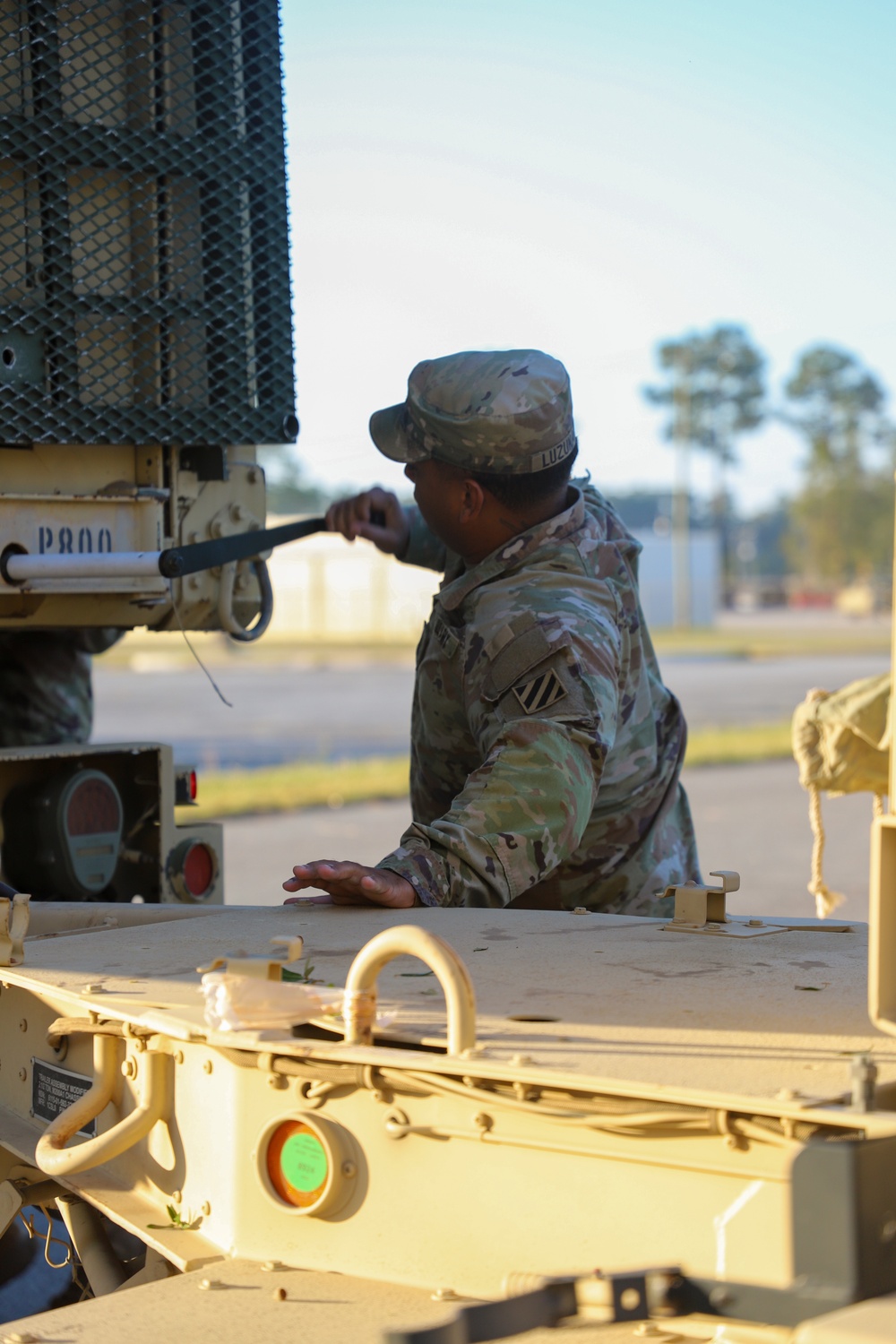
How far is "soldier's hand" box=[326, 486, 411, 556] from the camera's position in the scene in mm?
4195

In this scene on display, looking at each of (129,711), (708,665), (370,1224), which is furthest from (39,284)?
(708,665)

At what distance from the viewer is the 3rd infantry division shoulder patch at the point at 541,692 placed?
3.00 meters

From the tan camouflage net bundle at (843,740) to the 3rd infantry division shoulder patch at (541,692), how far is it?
1859mm

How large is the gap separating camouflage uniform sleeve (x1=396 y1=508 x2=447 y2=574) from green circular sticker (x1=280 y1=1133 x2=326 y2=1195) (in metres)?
2.34

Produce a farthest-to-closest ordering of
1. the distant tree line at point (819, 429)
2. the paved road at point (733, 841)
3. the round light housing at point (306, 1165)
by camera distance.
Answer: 1. the distant tree line at point (819, 429)
2. the paved road at point (733, 841)
3. the round light housing at point (306, 1165)

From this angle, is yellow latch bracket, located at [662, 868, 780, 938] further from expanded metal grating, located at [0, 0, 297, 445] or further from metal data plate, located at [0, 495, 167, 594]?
expanded metal grating, located at [0, 0, 297, 445]

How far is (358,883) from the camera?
2.82 m

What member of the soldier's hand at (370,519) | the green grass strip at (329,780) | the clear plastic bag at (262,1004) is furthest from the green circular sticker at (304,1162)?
the green grass strip at (329,780)

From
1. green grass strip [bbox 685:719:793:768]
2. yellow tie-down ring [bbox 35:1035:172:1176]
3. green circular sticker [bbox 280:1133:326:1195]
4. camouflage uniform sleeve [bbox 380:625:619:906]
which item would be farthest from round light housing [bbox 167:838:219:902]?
green grass strip [bbox 685:719:793:768]

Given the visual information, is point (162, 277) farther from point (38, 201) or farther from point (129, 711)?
point (129, 711)

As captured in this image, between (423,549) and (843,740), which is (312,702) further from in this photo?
(423,549)

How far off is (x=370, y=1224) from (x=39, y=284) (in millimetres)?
2422

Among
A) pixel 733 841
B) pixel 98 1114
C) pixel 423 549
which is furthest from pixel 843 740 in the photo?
pixel 733 841

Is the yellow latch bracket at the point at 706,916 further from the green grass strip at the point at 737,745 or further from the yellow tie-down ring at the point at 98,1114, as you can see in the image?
the green grass strip at the point at 737,745
